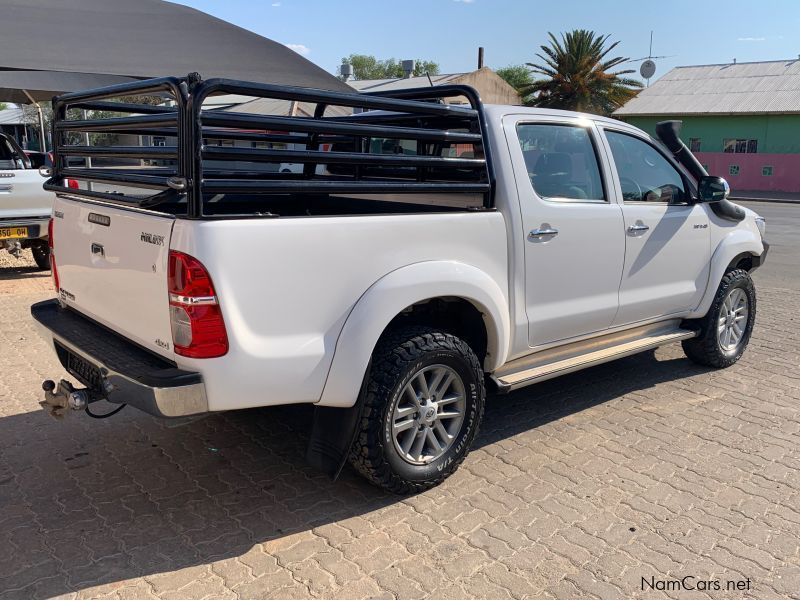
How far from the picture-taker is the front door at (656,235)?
4586 millimetres

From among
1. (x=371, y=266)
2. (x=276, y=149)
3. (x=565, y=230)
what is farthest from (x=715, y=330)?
(x=276, y=149)

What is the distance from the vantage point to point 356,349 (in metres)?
3.12

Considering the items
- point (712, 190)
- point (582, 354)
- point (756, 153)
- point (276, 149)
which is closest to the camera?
point (276, 149)

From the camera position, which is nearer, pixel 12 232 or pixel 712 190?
pixel 712 190

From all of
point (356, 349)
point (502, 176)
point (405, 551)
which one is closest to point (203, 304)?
point (356, 349)

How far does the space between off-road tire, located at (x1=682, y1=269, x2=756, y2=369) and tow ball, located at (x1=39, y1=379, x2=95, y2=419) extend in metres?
4.32

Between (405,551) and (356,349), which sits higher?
(356,349)

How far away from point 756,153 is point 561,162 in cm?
3347

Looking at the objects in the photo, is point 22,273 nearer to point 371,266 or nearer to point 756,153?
point 371,266

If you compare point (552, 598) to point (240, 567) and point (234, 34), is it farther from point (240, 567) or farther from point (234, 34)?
point (234, 34)

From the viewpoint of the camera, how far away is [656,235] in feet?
15.5

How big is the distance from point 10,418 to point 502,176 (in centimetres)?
343

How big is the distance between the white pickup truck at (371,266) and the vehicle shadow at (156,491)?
43cm

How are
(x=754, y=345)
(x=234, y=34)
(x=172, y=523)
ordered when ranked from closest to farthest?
(x=172, y=523) < (x=754, y=345) < (x=234, y=34)
